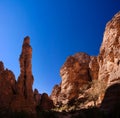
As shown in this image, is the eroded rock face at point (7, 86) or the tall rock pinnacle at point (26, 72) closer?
the eroded rock face at point (7, 86)

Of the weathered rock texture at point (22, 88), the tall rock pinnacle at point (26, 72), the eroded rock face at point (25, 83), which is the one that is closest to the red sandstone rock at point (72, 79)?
the weathered rock texture at point (22, 88)

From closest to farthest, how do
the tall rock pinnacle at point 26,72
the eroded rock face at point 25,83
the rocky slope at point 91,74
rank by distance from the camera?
the rocky slope at point 91,74
the eroded rock face at point 25,83
the tall rock pinnacle at point 26,72

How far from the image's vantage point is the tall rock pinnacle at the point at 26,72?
69375 mm

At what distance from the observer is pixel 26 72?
7250 cm

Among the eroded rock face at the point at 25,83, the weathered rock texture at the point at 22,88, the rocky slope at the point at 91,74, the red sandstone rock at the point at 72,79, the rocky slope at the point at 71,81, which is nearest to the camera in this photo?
the rocky slope at the point at 91,74

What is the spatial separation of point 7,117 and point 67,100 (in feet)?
202

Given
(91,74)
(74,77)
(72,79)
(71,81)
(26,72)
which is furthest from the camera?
(74,77)

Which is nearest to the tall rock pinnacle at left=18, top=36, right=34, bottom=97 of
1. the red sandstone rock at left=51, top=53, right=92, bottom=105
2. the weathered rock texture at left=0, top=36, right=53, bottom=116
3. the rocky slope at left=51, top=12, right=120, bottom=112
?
the weathered rock texture at left=0, top=36, right=53, bottom=116

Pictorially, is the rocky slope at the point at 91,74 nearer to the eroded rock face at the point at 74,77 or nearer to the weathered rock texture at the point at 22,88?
the eroded rock face at the point at 74,77

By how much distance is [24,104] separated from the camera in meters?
63.7

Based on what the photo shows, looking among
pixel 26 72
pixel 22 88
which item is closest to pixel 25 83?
pixel 22 88

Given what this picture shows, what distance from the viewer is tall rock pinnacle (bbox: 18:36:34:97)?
69.4m

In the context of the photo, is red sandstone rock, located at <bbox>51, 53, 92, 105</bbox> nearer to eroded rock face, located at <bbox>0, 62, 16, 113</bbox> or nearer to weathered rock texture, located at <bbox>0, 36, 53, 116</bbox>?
weathered rock texture, located at <bbox>0, 36, 53, 116</bbox>

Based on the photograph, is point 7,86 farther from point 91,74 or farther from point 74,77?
point 91,74
